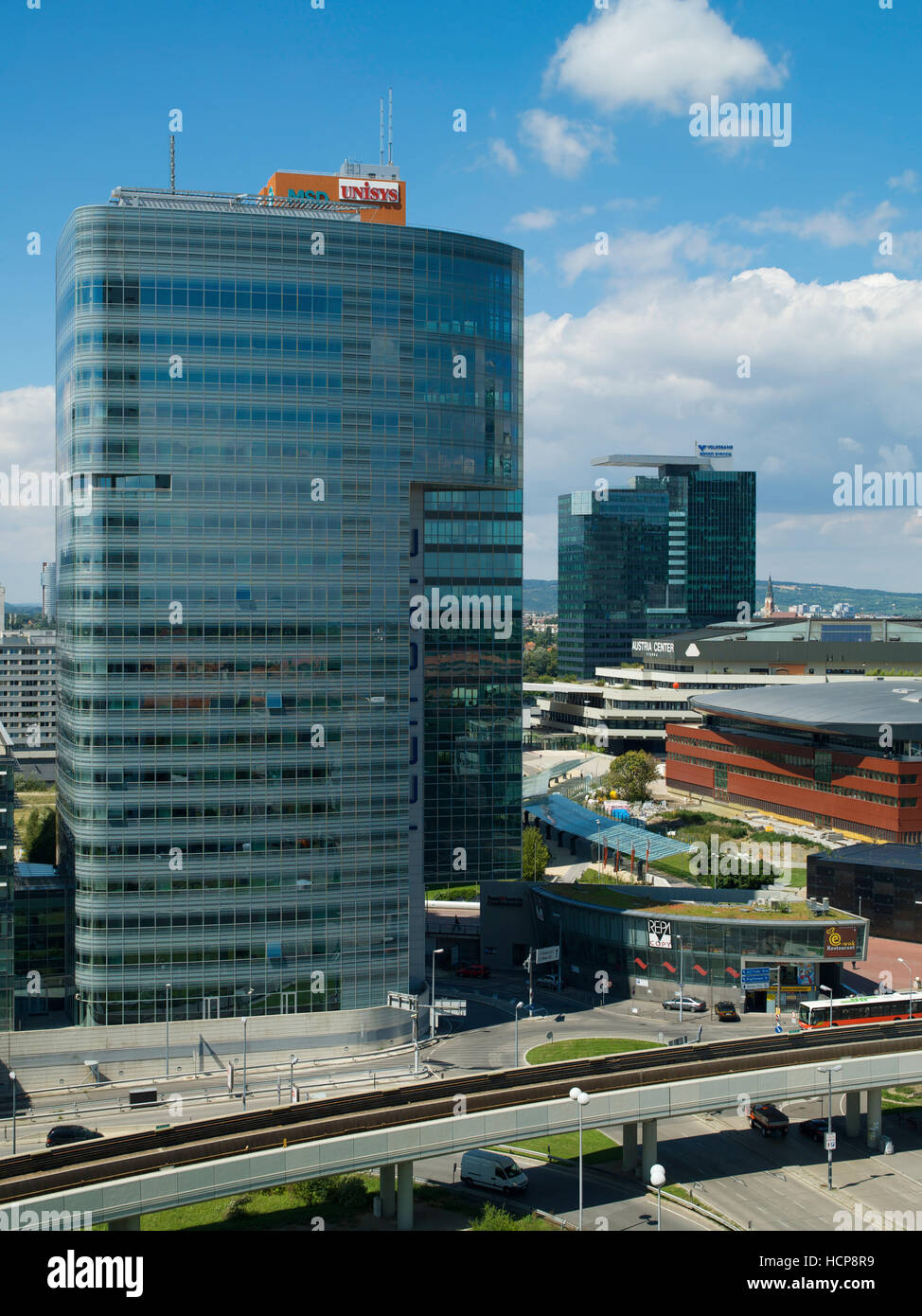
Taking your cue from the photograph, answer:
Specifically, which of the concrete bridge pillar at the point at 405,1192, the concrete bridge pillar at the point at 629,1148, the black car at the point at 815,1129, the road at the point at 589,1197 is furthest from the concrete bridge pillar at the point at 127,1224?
the black car at the point at 815,1129

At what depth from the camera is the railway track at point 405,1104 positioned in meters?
46.4

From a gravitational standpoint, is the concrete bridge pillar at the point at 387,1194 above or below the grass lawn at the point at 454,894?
above

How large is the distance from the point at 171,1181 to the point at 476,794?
47.3 metres

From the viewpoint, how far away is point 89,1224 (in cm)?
4478

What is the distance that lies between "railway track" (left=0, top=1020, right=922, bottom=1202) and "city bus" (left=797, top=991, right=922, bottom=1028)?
803 cm

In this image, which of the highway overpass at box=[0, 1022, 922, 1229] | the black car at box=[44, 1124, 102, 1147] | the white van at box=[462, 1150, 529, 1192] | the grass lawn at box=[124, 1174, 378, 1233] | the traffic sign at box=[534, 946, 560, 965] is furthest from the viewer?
the traffic sign at box=[534, 946, 560, 965]

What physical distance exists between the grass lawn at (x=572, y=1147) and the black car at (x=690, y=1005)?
21.3 metres

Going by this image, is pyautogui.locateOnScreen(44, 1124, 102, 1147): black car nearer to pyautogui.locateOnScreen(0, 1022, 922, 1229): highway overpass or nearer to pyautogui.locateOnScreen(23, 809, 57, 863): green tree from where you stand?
pyautogui.locateOnScreen(0, 1022, 922, 1229): highway overpass

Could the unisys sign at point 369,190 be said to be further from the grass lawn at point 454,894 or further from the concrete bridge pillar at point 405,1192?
the concrete bridge pillar at point 405,1192

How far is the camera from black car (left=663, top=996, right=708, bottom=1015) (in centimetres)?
8331

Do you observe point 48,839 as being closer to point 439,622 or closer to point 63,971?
point 63,971

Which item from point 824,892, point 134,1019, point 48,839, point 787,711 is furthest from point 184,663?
point 787,711

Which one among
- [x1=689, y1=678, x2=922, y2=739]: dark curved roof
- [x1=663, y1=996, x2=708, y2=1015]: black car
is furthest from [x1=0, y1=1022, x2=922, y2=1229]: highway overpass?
[x1=689, y1=678, x2=922, y2=739]: dark curved roof

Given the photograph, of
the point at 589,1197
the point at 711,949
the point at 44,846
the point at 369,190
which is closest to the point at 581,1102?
the point at 589,1197
